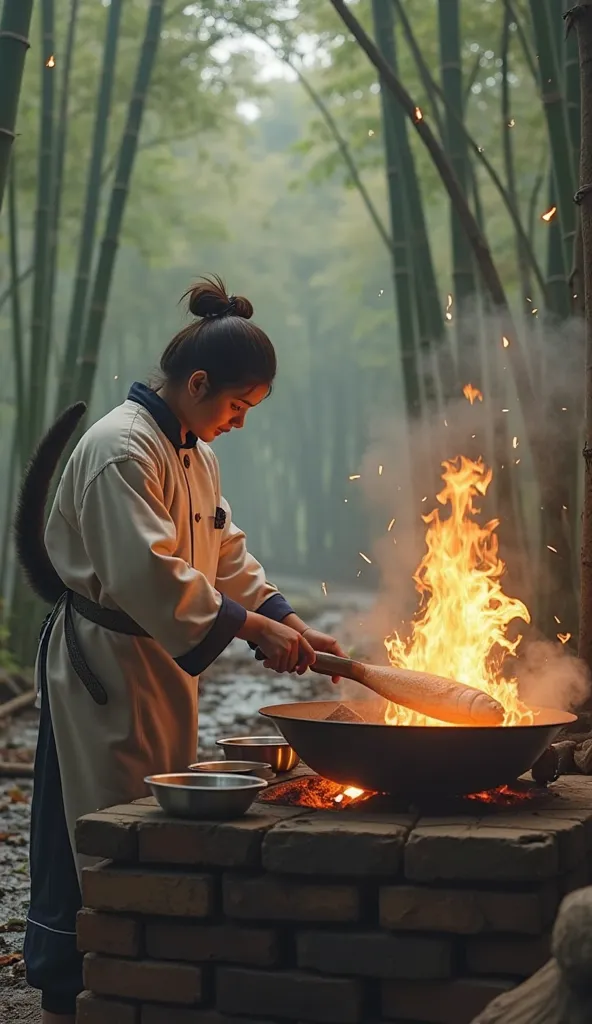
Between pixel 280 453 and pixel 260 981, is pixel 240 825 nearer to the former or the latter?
pixel 260 981

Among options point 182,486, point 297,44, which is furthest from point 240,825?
point 297,44

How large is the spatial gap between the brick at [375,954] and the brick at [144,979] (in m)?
0.25

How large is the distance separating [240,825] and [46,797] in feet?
2.65

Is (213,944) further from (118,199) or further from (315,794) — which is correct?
(118,199)

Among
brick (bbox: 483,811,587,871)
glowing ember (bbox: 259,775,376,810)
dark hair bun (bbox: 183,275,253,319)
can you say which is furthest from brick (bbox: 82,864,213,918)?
dark hair bun (bbox: 183,275,253,319)

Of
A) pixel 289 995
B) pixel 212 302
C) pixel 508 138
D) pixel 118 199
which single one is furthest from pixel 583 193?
pixel 118 199

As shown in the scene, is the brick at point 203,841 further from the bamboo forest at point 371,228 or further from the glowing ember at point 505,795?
the bamboo forest at point 371,228

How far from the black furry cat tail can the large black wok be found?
3.01 ft

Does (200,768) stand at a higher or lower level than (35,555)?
lower

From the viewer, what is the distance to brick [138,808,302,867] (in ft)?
7.92

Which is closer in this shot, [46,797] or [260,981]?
[260,981]

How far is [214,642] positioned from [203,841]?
19.1 inches

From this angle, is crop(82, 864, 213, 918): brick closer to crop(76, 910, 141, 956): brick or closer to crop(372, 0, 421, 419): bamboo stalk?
crop(76, 910, 141, 956): brick

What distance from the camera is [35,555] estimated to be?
323cm
